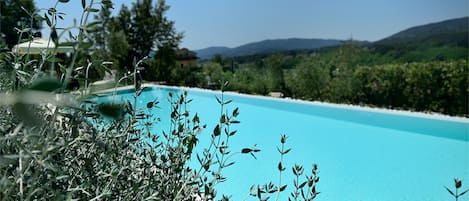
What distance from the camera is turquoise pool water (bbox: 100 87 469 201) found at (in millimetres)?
4781

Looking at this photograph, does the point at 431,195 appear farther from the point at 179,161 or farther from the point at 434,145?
the point at 179,161

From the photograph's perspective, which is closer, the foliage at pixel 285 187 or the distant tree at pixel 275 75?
the foliage at pixel 285 187

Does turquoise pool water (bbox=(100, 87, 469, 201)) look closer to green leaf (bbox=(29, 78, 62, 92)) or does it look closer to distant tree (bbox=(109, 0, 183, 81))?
green leaf (bbox=(29, 78, 62, 92))

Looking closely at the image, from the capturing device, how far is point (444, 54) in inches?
551

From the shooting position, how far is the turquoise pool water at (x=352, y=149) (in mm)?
4781

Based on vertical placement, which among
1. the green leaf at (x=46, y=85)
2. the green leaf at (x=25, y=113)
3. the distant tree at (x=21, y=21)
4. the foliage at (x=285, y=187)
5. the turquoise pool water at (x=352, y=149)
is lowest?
the turquoise pool water at (x=352, y=149)

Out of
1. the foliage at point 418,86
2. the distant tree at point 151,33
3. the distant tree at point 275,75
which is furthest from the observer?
the distant tree at point 151,33

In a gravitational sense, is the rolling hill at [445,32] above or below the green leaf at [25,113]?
above

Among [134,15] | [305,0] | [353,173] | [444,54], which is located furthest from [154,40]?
[353,173]

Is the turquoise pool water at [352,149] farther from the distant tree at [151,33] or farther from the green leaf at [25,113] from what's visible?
the distant tree at [151,33]

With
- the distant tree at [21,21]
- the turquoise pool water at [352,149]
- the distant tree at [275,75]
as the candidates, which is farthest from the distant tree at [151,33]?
the distant tree at [21,21]

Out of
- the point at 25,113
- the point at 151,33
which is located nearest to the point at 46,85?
the point at 25,113

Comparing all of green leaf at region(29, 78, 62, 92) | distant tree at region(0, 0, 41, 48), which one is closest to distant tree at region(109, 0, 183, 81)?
distant tree at region(0, 0, 41, 48)

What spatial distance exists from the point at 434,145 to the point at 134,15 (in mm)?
16428
